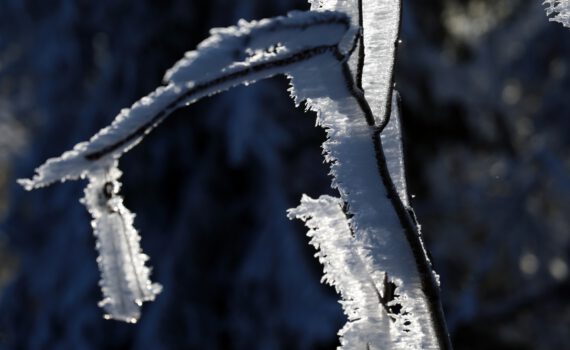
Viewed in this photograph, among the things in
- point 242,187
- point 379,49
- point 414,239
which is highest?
point 242,187

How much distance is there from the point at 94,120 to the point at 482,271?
2.52 m

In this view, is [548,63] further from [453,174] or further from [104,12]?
[104,12]

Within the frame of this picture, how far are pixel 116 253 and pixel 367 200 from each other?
16 cm

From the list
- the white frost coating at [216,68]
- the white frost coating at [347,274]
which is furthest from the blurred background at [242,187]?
the white frost coating at [216,68]

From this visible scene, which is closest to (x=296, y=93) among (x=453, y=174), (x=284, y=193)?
(x=284, y=193)

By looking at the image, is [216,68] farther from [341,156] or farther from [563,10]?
[563,10]

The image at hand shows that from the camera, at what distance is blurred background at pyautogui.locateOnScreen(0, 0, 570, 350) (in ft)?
12.3

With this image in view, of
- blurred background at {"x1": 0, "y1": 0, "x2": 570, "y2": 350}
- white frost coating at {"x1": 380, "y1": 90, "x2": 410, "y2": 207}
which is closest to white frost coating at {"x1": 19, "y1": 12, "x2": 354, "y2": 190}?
white frost coating at {"x1": 380, "y1": 90, "x2": 410, "y2": 207}

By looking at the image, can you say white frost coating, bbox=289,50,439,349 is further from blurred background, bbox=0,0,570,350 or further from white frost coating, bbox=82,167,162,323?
blurred background, bbox=0,0,570,350

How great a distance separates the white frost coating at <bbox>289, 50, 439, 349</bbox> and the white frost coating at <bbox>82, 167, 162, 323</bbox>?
0.13 meters

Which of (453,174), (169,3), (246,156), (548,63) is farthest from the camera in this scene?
(548,63)

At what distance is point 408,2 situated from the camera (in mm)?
4371

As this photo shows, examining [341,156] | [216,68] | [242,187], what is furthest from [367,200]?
[242,187]

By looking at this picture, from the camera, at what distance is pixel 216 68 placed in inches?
13.7
